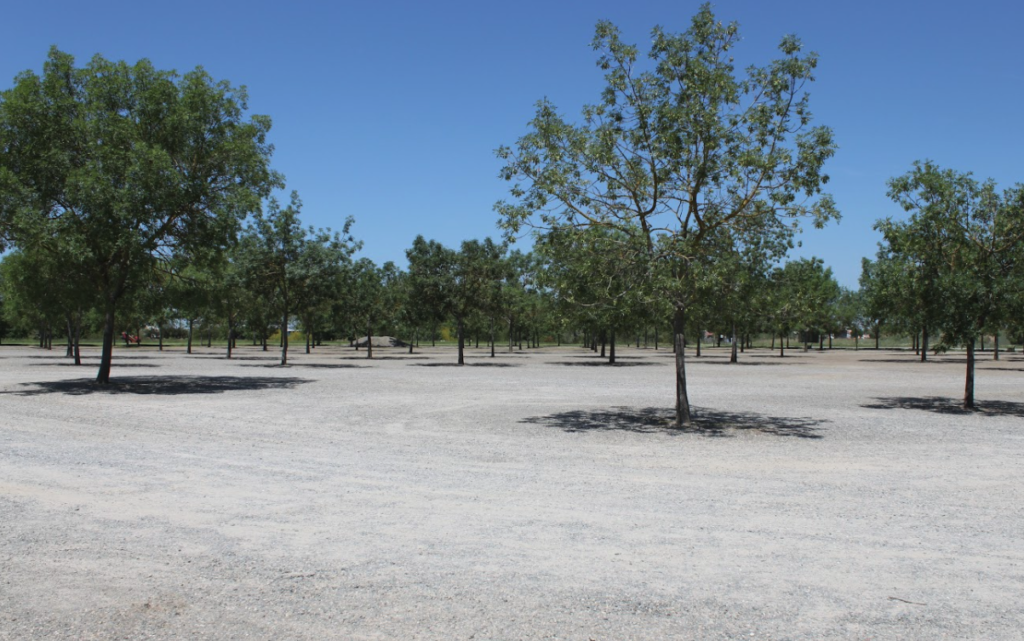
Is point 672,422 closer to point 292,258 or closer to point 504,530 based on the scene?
point 504,530

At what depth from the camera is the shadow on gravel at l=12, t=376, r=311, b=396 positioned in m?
21.1

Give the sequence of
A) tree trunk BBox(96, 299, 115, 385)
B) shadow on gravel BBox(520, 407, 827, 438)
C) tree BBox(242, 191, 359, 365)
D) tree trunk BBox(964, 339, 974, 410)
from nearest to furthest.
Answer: shadow on gravel BBox(520, 407, 827, 438) < tree trunk BBox(964, 339, 974, 410) < tree trunk BBox(96, 299, 115, 385) < tree BBox(242, 191, 359, 365)

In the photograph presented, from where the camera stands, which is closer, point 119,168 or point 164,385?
point 119,168

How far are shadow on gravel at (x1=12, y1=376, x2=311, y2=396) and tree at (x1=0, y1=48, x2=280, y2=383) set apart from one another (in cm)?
118

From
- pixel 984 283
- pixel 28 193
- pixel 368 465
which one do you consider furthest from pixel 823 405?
pixel 28 193

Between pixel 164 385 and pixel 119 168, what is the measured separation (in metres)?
7.16

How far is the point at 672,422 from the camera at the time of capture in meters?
15.1

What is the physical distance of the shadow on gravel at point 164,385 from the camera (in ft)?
69.3

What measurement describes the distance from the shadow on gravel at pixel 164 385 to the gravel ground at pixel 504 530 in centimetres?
681

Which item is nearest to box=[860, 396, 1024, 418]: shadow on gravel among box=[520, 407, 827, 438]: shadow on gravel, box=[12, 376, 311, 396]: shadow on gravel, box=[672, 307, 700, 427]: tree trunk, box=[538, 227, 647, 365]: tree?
box=[520, 407, 827, 438]: shadow on gravel

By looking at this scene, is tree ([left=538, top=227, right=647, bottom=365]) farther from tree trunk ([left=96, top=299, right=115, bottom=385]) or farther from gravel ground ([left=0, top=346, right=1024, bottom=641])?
tree trunk ([left=96, top=299, right=115, bottom=385])

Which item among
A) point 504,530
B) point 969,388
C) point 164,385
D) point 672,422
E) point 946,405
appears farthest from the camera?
point 164,385

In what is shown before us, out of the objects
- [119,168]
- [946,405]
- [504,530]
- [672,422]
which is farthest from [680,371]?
[119,168]

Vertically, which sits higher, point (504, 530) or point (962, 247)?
point (962, 247)
